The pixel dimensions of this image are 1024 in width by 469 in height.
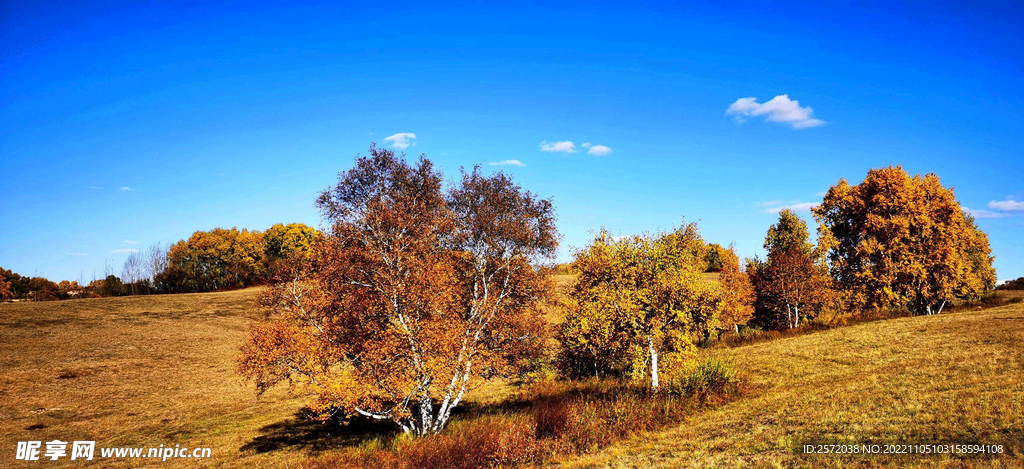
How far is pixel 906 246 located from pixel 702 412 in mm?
37320

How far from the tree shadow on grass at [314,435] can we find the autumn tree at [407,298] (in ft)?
9.07

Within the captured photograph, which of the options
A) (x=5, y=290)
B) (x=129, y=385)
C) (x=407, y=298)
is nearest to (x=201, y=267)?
(x=5, y=290)

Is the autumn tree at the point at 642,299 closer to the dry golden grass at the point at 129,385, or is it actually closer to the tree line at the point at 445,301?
the tree line at the point at 445,301

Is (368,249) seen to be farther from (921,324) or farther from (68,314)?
(68,314)

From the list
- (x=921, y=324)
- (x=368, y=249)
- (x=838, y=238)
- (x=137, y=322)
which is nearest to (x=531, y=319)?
(x=368, y=249)

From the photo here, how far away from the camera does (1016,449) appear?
11734 mm

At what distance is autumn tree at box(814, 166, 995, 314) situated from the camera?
43.3m

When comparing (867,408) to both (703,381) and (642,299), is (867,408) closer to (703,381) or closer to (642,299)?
(703,381)

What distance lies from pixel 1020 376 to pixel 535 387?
24.6m

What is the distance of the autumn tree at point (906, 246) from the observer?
43.3 metres

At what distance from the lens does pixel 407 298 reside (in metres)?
20.4

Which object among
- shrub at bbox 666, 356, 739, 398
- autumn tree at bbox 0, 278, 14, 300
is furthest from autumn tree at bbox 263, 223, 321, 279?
shrub at bbox 666, 356, 739, 398

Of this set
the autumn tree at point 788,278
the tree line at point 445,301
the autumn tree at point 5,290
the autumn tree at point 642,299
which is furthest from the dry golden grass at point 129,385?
the autumn tree at point 788,278

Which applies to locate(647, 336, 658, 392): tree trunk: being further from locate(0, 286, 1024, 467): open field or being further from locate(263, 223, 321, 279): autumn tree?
locate(263, 223, 321, 279): autumn tree
